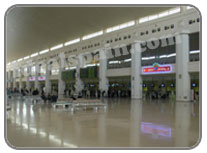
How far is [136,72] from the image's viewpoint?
75.9 feet

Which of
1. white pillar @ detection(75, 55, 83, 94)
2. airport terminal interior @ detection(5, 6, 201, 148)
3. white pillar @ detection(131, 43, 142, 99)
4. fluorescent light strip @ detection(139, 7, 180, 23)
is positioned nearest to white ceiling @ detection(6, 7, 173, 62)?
airport terminal interior @ detection(5, 6, 201, 148)

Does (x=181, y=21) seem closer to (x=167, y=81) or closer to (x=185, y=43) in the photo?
(x=185, y=43)

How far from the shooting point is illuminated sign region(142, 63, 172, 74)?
2038 cm

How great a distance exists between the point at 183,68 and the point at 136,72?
19.4 ft

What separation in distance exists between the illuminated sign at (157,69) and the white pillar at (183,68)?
131cm

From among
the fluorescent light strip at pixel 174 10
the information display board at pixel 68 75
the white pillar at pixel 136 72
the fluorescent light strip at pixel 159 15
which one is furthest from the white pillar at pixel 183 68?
the information display board at pixel 68 75

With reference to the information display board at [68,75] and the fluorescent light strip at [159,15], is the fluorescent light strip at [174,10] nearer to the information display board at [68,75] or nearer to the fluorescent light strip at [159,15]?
the fluorescent light strip at [159,15]

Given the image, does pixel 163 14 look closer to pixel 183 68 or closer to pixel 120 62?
pixel 183 68

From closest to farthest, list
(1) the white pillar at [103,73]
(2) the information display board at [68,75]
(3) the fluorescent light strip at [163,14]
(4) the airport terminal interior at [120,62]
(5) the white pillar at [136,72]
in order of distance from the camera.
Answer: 1. (4) the airport terminal interior at [120,62]
2. (3) the fluorescent light strip at [163,14]
3. (5) the white pillar at [136,72]
4. (1) the white pillar at [103,73]
5. (2) the information display board at [68,75]

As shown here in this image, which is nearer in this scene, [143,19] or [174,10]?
[174,10]

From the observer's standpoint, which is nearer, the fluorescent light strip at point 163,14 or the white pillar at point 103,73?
the fluorescent light strip at point 163,14

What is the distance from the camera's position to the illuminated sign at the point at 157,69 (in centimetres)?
2038

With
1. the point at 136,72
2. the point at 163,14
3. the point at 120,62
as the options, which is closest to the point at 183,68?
the point at 136,72

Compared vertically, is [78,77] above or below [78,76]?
below
